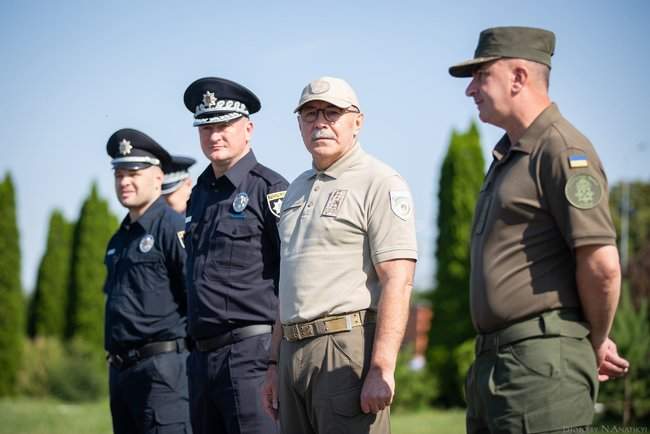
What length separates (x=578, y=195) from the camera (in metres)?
3.29

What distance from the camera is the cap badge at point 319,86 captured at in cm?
427

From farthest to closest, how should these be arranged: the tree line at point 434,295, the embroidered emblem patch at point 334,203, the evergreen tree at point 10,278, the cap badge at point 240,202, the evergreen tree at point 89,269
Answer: the evergreen tree at point 89,269 → the evergreen tree at point 10,278 → the tree line at point 434,295 → the cap badge at point 240,202 → the embroidered emblem patch at point 334,203

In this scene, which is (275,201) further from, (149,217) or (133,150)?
(133,150)

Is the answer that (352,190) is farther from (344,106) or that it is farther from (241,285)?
(241,285)

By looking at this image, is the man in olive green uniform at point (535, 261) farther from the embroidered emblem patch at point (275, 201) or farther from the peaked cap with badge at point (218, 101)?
the peaked cap with badge at point (218, 101)

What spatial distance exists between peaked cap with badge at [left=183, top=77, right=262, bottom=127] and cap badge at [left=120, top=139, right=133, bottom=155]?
1138mm

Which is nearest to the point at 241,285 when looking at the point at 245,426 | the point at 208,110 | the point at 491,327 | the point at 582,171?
the point at 245,426

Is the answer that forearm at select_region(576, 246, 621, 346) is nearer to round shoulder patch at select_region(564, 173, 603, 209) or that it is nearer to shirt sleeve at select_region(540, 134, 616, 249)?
shirt sleeve at select_region(540, 134, 616, 249)

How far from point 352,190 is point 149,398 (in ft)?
8.22

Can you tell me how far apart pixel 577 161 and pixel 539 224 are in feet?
0.89

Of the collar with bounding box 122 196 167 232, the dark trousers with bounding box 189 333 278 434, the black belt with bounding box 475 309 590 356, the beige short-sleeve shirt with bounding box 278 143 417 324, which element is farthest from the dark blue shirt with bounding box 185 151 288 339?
the black belt with bounding box 475 309 590 356

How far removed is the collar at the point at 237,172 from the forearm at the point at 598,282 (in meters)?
2.42

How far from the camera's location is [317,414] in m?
4.01

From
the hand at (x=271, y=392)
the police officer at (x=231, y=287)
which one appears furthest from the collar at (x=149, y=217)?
the hand at (x=271, y=392)
